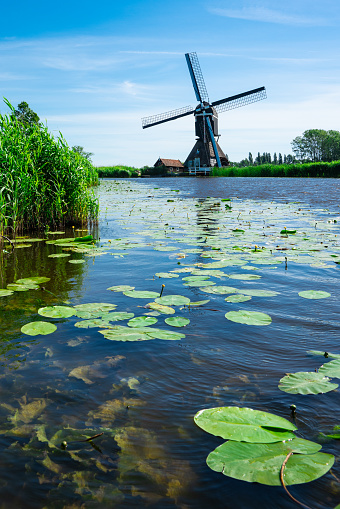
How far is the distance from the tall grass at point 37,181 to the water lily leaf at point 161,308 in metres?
2.83

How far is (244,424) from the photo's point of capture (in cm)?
128

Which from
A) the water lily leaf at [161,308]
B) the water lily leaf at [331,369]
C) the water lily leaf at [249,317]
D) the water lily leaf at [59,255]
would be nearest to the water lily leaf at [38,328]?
the water lily leaf at [161,308]

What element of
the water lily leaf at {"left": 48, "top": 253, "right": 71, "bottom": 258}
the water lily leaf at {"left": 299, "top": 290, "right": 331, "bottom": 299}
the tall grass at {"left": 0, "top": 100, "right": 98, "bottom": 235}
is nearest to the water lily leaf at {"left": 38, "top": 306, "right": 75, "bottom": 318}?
the water lily leaf at {"left": 299, "top": 290, "right": 331, "bottom": 299}

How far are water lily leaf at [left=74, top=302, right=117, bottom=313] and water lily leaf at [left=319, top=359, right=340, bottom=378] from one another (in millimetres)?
1369

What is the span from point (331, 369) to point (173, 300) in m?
1.22

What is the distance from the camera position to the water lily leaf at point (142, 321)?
2201mm

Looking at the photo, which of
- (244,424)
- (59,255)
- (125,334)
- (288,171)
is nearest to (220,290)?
(125,334)

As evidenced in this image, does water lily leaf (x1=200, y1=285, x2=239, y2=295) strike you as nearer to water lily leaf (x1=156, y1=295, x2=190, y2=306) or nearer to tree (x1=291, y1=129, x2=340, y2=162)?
water lily leaf (x1=156, y1=295, x2=190, y2=306)

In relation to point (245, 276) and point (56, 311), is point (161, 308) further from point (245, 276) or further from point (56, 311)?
point (245, 276)

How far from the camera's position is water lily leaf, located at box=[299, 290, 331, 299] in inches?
106

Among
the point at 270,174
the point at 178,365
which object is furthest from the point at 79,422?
the point at 270,174

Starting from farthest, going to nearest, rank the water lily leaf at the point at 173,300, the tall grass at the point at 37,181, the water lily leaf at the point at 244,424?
1. the tall grass at the point at 37,181
2. the water lily leaf at the point at 173,300
3. the water lily leaf at the point at 244,424

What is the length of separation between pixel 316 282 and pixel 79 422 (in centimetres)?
241

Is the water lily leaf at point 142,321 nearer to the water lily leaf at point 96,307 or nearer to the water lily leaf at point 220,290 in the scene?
the water lily leaf at point 96,307
